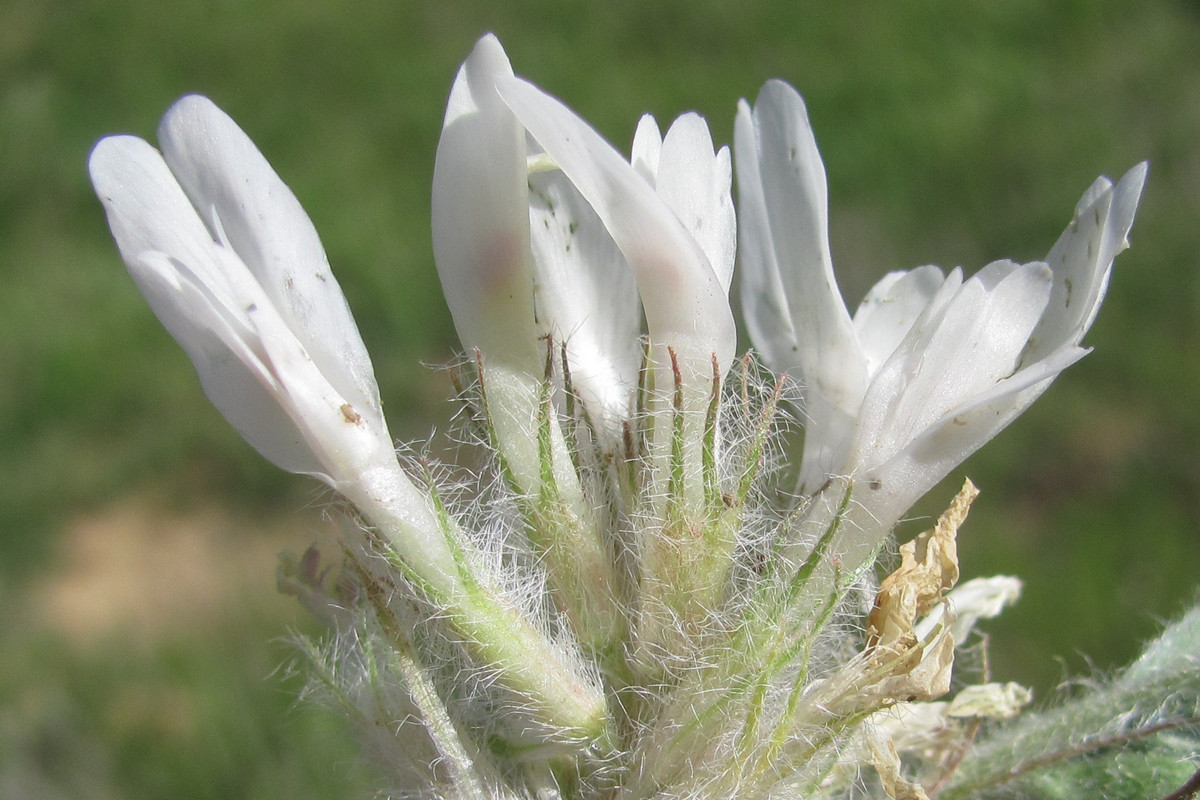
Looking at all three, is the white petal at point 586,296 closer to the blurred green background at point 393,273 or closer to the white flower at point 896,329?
the white flower at point 896,329

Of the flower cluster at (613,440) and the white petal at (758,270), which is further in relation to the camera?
the white petal at (758,270)

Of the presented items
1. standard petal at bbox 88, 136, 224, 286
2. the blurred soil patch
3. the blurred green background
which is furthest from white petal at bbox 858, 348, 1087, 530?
the blurred soil patch

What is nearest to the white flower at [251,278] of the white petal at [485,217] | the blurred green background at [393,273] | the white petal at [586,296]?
the white petal at [485,217]

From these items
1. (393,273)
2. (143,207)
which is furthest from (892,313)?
(393,273)

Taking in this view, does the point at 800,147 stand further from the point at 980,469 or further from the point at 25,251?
the point at 25,251

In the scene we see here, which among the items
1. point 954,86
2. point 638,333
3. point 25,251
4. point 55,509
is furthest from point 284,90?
point 638,333
